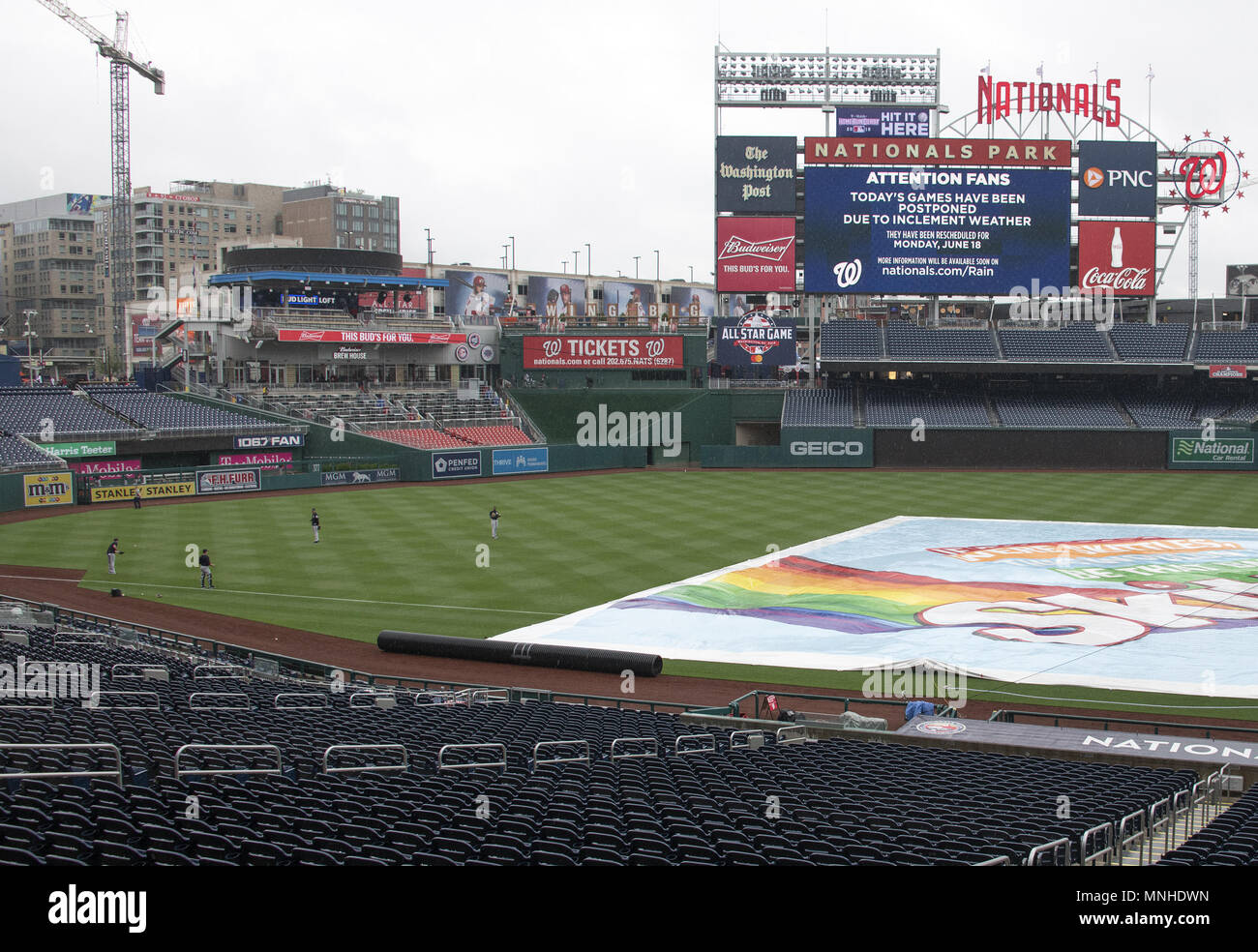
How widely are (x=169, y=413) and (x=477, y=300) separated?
149 ft

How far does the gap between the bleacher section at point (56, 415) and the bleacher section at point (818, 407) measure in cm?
3884

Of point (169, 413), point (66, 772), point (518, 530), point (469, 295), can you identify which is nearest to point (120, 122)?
point (469, 295)

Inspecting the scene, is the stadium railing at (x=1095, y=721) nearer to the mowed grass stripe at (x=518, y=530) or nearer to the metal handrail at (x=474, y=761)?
the mowed grass stripe at (x=518, y=530)

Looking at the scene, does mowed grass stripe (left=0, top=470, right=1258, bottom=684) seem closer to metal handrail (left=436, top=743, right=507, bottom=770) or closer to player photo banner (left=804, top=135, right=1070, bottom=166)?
metal handrail (left=436, top=743, right=507, bottom=770)

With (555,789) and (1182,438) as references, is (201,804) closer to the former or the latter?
(555,789)

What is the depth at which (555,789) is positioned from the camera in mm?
12008

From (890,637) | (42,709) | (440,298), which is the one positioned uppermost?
(440,298)

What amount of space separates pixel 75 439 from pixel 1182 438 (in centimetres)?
6145

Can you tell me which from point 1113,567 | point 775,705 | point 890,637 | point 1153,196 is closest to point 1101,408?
point 1153,196

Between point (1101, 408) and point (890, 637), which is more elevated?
point (1101, 408)

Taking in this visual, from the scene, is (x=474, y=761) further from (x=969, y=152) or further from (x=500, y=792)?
(x=969, y=152)

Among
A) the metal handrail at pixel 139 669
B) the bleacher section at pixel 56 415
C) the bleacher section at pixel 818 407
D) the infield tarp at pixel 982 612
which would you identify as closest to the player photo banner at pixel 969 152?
the bleacher section at pixel 818 407

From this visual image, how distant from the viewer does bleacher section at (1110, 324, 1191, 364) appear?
70.9 m

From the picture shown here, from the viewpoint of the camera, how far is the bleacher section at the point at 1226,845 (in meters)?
8.06
